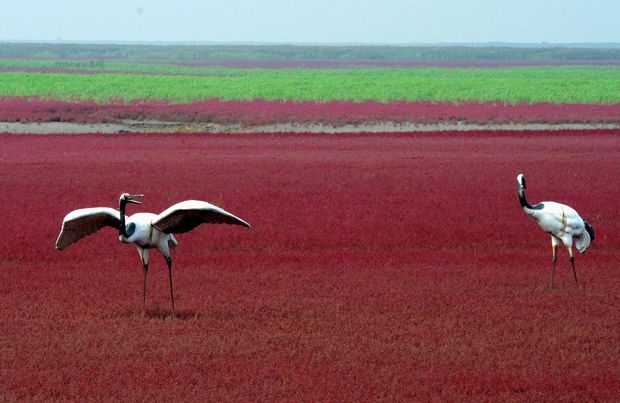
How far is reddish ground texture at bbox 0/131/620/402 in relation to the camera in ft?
33.6

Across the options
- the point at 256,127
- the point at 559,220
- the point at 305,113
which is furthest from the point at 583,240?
the point at 305,113

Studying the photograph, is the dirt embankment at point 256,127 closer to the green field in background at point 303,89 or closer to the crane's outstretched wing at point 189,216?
the green field in background at point 303,89

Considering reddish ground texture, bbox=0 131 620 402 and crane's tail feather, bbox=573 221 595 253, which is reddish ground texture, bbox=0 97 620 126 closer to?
reddish ground texture, bbox=0 131 620 402

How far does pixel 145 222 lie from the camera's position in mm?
12508

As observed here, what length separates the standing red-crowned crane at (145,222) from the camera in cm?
1197

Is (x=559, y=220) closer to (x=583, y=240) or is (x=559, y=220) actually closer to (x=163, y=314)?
(x=583, y=240)

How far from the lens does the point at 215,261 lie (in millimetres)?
16547

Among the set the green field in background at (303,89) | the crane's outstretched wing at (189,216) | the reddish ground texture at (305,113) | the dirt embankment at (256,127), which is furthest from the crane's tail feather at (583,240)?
the green field in background at (303,89)

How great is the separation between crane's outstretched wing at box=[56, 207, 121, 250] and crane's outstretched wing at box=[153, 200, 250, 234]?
0.47m

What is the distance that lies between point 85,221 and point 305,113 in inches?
1572

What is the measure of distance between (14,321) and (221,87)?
214 ft

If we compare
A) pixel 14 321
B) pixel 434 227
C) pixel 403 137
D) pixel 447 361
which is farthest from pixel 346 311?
pixel 403 137

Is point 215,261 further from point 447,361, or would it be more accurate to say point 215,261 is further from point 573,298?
point 447,361

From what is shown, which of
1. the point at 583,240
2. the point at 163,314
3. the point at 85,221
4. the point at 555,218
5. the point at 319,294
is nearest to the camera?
the point at 85,221
